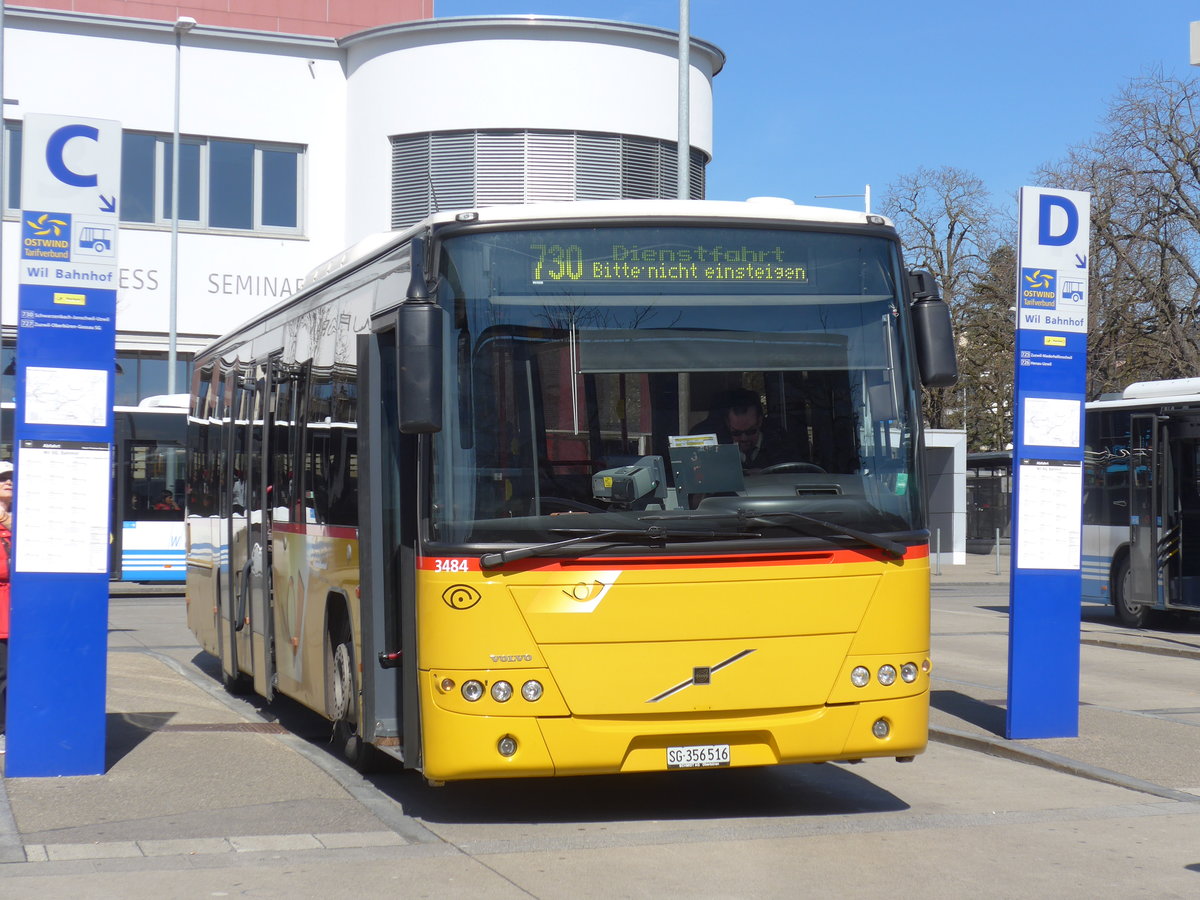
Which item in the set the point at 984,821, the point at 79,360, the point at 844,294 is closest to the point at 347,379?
the point at 79,360

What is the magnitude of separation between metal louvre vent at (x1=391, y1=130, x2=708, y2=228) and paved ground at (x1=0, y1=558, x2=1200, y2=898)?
2194cm

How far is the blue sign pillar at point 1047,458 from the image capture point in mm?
10594

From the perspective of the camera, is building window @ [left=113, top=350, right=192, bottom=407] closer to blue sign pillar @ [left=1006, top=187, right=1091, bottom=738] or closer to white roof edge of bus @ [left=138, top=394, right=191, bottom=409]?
white roof edge of bus @ [left=138, top=394, right=191, bottom=409]

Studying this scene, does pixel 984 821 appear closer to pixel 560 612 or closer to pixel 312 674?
pixel 560 612

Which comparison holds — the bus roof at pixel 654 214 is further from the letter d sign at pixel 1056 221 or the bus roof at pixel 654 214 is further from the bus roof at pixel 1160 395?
the bus roof at pixel 1160 395

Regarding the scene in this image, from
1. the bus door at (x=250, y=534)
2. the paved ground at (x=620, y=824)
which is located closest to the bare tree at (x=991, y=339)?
the bus door at (x=250, y=534)

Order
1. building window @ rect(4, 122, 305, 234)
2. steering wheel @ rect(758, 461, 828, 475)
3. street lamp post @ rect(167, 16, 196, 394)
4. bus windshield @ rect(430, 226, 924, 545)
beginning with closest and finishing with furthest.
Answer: bus windshield @ rect(430, 226, 924, 545) < steering wheel @ rect(758, 461, 828, 475) < street lamp post @ rect(167, 16, 196, 394) < building window @ rect(4, 122, 305, 234)

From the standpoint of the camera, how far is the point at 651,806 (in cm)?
858

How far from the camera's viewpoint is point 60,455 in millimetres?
9062

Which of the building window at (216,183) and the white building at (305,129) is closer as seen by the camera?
the white building at (305,129)

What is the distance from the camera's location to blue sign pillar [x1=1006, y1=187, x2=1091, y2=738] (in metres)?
10.6

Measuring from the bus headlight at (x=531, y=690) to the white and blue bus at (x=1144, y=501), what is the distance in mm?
14363

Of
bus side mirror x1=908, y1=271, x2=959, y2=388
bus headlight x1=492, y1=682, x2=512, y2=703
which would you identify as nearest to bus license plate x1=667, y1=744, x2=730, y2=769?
bus headlight x1=492, y1=682, x2=512, y2=703

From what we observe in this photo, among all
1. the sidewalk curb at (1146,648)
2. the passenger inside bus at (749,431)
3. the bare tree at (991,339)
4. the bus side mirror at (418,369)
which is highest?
the bare tree at (991,339)
